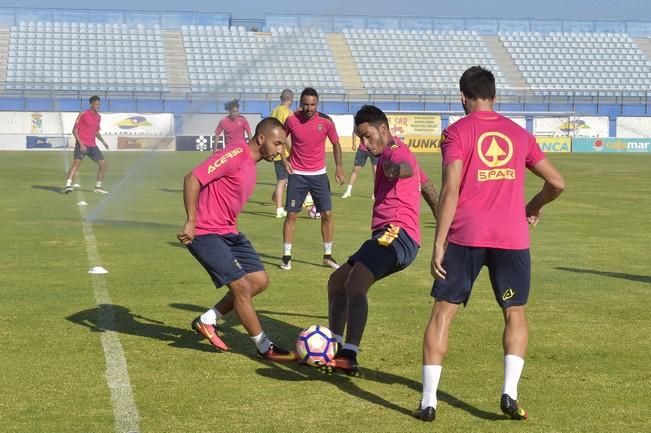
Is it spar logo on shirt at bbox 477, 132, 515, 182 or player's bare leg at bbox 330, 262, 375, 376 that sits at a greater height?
spar logo on shirt at bbox 477, 132, 515, 182

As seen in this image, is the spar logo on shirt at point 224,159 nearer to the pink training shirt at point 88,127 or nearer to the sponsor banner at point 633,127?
the pink training shirt at point 88,127

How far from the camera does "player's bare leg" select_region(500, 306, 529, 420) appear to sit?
607 cm

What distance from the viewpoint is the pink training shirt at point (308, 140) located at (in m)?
13.2

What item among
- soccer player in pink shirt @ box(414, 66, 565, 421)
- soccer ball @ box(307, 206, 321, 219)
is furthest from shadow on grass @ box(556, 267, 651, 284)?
soccer ball @ box(307, 206, 321, 219)

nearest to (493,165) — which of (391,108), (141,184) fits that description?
(141,184)

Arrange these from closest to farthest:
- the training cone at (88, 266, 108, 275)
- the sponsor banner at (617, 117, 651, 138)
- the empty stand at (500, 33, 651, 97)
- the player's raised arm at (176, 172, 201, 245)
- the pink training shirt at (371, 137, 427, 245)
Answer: the player's raised arm at (176, 172, 201, 245), the pink training shirt at (371, 137, 427, 245), the training cone at (88, 266, 108, 275), the sponsor banner at (617, 117, 651, 138), the empty stand at (500, 33, 651, 97)

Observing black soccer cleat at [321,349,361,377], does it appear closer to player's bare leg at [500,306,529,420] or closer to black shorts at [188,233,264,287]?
black shorts at [188,233,264,287]

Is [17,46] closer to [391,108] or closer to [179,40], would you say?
[179,40]

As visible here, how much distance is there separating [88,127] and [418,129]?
92.0 feet

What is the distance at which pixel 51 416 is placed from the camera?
616cm

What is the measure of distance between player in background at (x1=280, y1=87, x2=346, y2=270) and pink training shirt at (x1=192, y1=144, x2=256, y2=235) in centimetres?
477

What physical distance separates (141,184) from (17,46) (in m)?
32.1

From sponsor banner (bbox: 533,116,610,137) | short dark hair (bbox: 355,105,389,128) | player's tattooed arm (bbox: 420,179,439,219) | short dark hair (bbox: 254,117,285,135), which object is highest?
sponsor banner (bbox: 533,116,610,137)

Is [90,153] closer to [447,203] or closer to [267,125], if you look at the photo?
[267,125]
